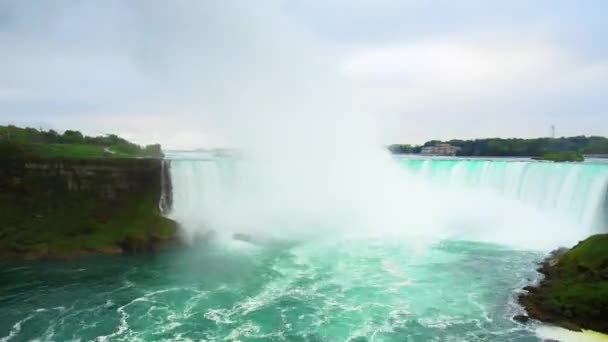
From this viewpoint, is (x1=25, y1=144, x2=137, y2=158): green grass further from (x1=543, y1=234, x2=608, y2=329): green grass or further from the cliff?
(x1=543, y1=234, x2=608, y2=329): green grass

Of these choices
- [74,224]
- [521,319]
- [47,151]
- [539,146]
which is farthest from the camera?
[539,146]

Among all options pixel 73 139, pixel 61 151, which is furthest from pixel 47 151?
pixel 73 139

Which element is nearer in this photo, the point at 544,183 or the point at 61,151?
the point at 544,183

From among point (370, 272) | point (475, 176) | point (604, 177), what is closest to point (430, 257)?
point (370, 272)

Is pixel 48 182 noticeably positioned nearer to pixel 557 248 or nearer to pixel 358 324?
pixel 358 324

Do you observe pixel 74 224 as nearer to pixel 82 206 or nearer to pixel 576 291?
pixel 82 206

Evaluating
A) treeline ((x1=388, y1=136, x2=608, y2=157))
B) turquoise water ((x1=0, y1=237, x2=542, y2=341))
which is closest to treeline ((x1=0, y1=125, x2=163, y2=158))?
turquoise water ((x1=0, y1=237, x2=542, y2=341))

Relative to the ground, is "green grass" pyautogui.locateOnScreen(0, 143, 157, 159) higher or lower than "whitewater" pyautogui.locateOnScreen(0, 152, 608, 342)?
higher
